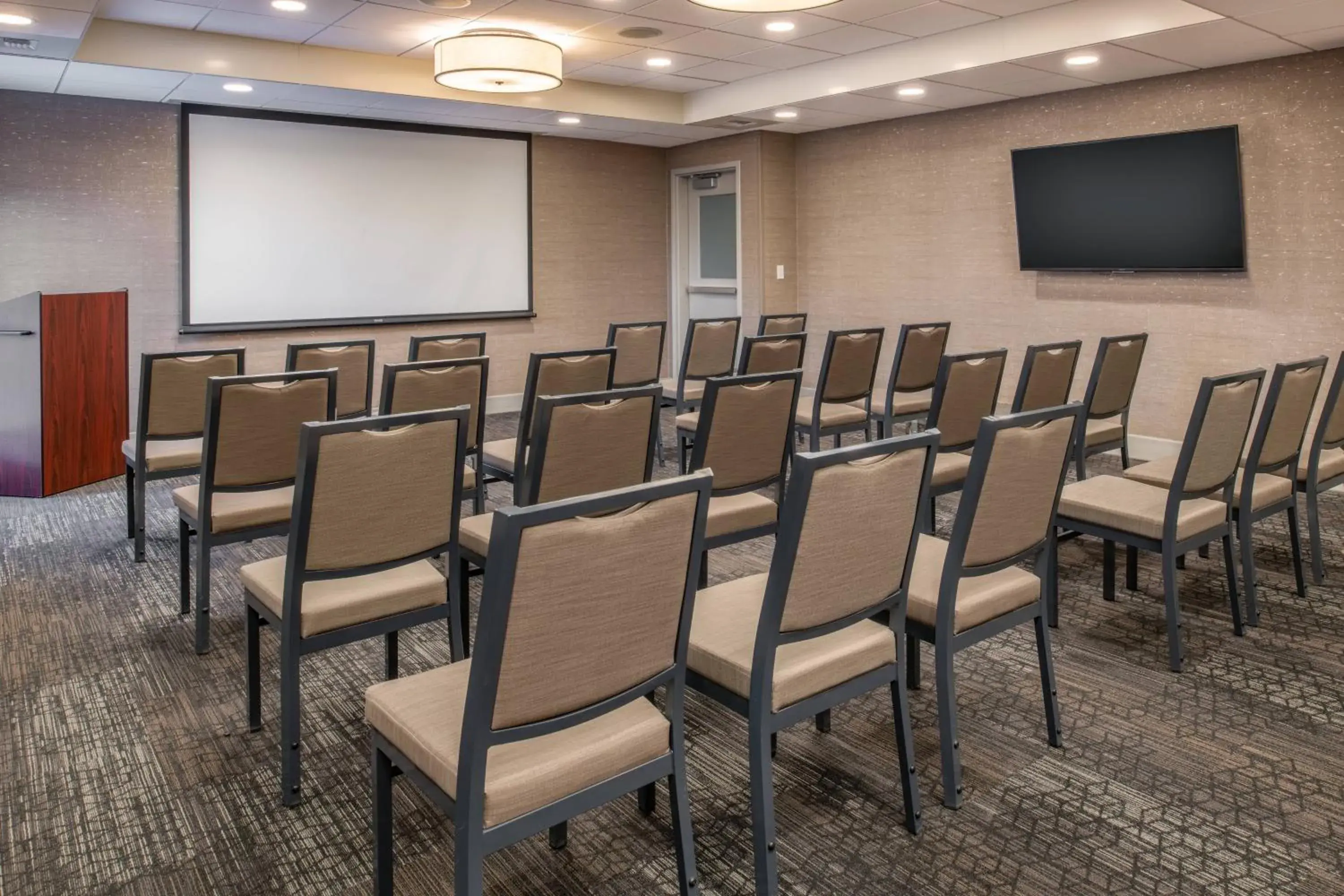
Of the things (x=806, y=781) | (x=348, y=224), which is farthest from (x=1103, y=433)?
(x=348, y=224)

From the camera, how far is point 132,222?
271 inches

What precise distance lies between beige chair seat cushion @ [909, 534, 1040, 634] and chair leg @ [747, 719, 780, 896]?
411mm

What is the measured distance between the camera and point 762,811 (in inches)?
73.8

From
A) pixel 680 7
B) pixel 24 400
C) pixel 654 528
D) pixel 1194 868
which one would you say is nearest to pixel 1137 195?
pixel 680 7

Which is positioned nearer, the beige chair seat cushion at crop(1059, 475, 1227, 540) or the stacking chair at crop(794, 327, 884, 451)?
the beige chair seat cushion at crop(1059, 475, 1227, 540)

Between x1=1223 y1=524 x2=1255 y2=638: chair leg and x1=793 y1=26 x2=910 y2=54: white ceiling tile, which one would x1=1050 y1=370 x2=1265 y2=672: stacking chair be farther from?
x1=793 y1=26 x2=910 y2=54: white ceiling tile

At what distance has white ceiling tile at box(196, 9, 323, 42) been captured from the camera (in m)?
5.52

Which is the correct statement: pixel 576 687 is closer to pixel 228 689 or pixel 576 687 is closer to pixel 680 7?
pixel 228 689

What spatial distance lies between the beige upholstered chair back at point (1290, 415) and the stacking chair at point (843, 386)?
2048 mm

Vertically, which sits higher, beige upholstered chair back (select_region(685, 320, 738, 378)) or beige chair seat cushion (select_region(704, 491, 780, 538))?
beige upholstered chair back (select_region(685, 320, 738, 378))

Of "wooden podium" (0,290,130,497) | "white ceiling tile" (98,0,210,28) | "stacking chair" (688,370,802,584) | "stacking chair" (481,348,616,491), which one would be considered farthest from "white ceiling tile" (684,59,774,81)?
"stacking chair" (688,370,802,584)

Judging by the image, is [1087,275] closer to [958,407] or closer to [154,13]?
[958,407]

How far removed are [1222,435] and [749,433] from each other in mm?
1522

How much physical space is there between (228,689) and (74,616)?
3.55ft
